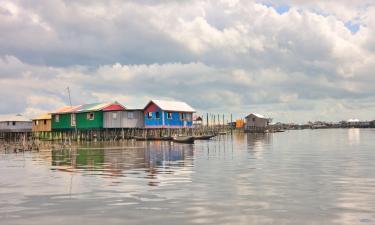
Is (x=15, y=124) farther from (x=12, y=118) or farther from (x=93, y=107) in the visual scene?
(x=93, y=107)

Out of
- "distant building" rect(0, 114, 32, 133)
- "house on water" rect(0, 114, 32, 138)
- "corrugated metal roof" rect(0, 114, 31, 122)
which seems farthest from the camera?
"corrugated metal roof" rect(0, 114, 31, 122)

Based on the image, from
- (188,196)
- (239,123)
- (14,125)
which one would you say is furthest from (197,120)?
(188,196)

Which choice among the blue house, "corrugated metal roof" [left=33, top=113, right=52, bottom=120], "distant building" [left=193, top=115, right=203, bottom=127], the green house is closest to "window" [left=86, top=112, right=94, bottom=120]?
the green house

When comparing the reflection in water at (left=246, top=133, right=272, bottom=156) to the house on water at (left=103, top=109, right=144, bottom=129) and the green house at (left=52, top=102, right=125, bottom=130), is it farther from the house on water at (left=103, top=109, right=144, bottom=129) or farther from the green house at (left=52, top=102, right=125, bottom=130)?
the green house at (left=52, top=102, right=125, bottom=130)

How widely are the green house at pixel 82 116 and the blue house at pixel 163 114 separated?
177 inches

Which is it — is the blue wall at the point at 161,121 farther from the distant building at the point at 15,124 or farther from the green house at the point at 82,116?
the distant building at the point at 15,124

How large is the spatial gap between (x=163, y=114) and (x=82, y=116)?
13.8 m

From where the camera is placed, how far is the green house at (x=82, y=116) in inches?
2667

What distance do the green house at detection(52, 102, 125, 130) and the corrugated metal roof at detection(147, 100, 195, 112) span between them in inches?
241

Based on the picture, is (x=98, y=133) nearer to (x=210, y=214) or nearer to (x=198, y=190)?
(x=198, y=190)

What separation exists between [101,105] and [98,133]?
16.6ft

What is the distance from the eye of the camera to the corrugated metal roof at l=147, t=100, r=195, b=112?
66938 mm

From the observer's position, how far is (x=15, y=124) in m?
84.3

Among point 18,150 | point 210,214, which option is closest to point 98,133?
point 18,150
